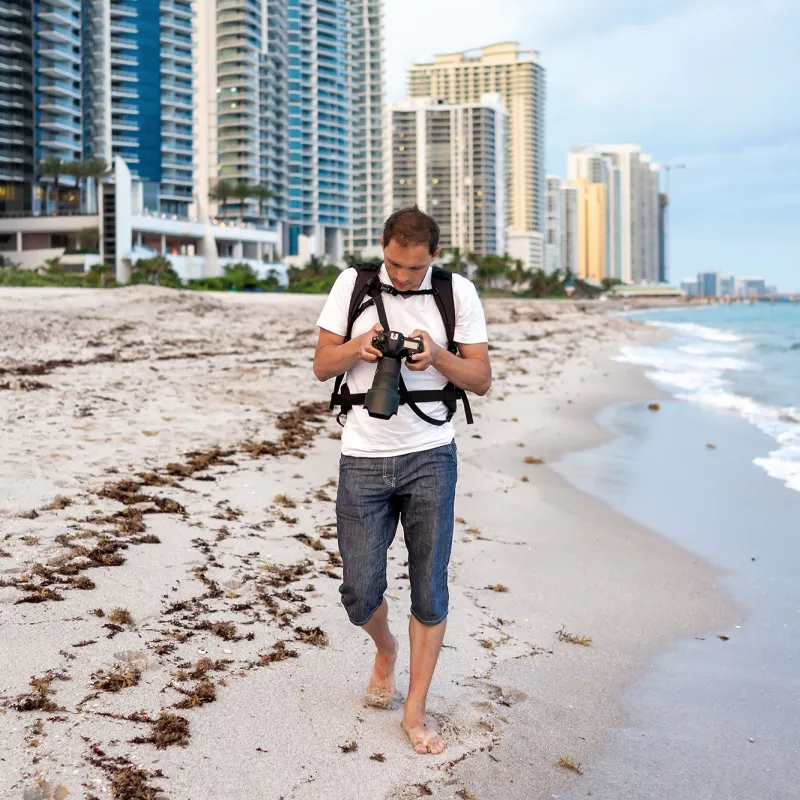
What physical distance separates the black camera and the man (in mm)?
140

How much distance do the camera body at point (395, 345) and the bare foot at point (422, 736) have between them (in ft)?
4.38

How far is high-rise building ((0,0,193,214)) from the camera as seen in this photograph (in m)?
81.9

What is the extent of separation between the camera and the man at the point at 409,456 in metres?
3.06

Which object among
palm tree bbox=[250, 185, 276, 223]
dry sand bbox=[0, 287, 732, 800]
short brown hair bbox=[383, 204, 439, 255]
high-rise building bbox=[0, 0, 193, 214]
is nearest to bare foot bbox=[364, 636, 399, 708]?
dry sand bbox=[0, 287, 732, 800]

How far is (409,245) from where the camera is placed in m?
2.93

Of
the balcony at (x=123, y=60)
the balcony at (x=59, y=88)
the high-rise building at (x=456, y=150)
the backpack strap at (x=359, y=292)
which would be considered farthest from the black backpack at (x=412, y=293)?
the high-rise building at (x=456, y=150)

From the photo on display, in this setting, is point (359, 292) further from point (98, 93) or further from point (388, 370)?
point (98, 93)

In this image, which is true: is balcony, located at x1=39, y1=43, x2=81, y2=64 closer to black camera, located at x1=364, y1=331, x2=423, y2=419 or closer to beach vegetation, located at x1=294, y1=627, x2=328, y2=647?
beach vegetation, located at x1=294, y1=627, x2=328, y2=647

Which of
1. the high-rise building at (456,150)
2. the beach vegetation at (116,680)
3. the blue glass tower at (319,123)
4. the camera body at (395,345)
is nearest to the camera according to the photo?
the camera body at (395,345)

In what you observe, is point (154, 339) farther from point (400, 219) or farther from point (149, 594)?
point (400, 219)

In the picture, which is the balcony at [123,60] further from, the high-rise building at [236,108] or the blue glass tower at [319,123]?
the blue glass tower at [319,123]

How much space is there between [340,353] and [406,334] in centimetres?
25

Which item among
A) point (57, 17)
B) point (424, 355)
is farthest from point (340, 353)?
point (57, 17)

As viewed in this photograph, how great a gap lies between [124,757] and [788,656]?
3.07 meters
